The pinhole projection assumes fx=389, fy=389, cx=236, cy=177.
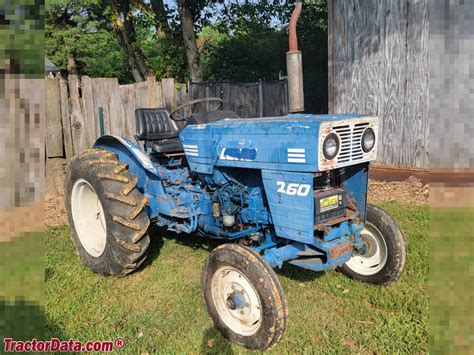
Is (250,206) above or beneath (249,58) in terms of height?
beneath

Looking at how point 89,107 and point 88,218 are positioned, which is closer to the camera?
point 88,218

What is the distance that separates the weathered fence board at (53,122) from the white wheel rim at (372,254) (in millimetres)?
5038

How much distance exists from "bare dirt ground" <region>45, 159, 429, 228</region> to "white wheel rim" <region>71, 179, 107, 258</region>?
138cm

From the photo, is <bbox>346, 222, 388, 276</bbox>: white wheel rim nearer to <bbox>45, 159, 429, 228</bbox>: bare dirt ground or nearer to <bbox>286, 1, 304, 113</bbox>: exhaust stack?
<bbox>286, 1, 304, 113</bbox>: exhaust stack

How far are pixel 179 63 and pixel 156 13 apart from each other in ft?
4.90

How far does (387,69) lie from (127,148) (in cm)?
441

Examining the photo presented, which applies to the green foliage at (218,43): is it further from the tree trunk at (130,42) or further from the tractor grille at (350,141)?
the tractor grille at (350,141)

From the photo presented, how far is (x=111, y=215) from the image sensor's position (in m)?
3.42

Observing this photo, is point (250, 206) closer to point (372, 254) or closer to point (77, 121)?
point (372, 254)

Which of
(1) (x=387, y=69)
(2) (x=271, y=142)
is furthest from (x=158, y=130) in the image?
(1) (x=387, y=69)

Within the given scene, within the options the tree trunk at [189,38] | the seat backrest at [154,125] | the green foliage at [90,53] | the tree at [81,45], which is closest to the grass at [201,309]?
the seat backrest at [154,125]

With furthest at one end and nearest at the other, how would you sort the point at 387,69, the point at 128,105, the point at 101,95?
the point at 128,105
the point at 101,95
the point at 387,69

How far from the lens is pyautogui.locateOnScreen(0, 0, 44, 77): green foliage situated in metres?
1.05

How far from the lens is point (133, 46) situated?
1030cm
